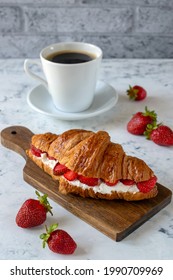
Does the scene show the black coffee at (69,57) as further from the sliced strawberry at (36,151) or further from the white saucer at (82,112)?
the sliced strawberry at (36,151)

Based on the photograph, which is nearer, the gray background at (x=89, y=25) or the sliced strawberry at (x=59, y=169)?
the sliced strawberry at (x=59, y=169)

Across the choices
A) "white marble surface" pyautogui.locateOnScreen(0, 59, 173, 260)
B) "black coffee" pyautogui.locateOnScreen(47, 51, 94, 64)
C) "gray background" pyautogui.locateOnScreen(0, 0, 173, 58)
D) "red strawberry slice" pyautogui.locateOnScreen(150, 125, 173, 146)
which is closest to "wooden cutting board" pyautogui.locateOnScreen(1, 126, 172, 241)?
"white marble surface" pyautogui.locateOnScreen(0, 59, 173, 260)

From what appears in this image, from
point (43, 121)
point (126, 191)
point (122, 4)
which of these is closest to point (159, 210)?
point (126, 191)

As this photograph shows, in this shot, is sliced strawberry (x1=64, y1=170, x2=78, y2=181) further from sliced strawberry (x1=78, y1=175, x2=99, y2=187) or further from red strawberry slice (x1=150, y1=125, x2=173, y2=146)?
red strawberry slice (x1=150, y1=125, x2=173, y2=146)

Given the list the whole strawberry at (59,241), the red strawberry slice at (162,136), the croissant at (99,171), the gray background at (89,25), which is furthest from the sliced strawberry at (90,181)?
the gray background at (89,25)

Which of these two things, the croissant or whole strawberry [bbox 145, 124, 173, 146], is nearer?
the croissant

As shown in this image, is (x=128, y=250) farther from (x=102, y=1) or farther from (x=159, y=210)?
(x=102, y=1)
